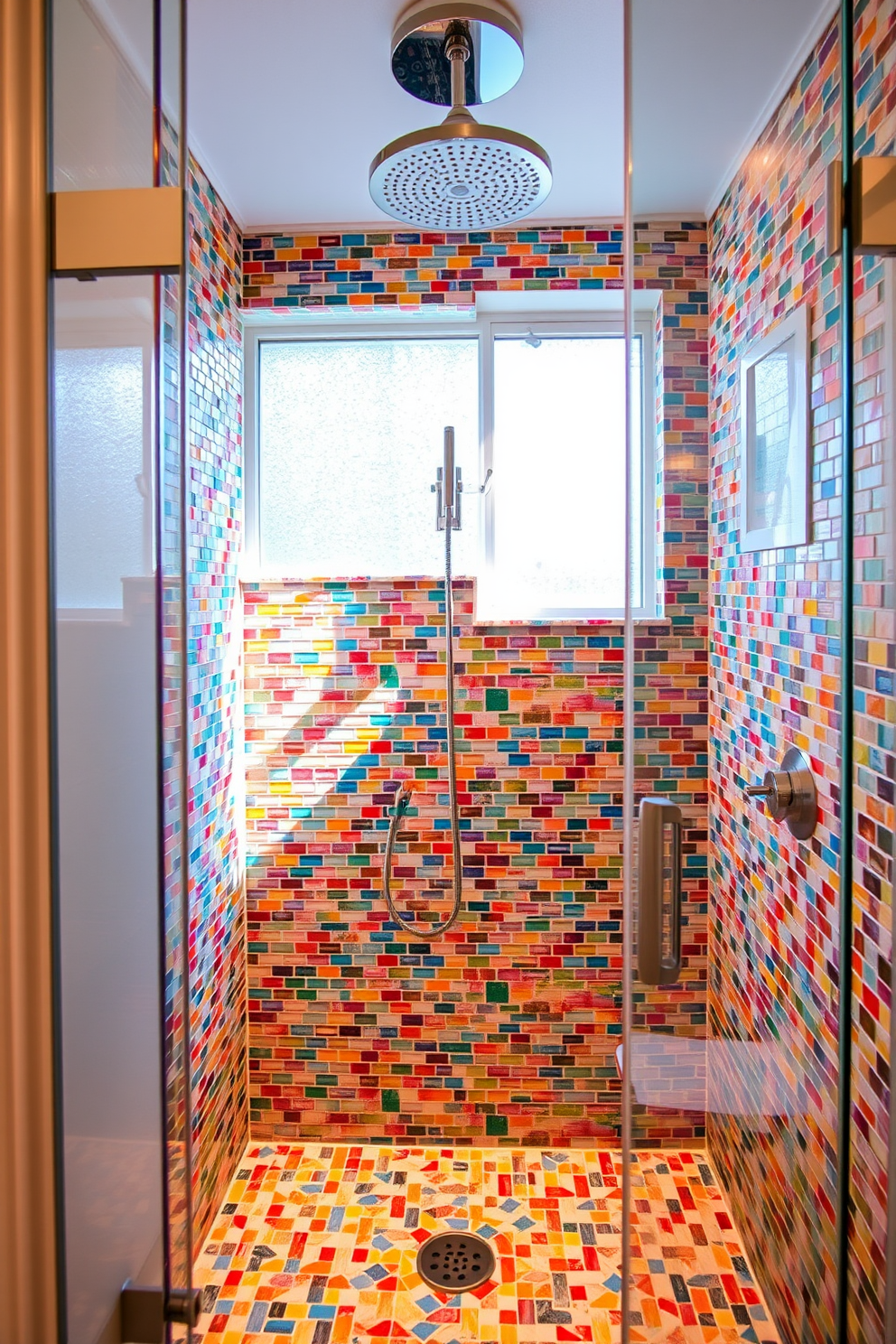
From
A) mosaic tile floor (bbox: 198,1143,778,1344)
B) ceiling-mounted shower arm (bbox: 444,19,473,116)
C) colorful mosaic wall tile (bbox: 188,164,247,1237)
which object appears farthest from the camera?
colorful mosaic wall tile (bbox: 188,164,247,1237)

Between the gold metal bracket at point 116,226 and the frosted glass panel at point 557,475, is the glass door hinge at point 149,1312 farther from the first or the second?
the frosted glass panel at point 557,475

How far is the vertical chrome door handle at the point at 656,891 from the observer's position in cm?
80

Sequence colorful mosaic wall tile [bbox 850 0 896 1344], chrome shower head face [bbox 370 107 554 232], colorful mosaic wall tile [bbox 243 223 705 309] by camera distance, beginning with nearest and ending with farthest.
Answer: colorful mosaic wall tile [bbox 850 0 896 1344] < chrome shower head face [bbox 370 107 554 232] < colorful mosaic wall tile [bbox 243 223 705 309]

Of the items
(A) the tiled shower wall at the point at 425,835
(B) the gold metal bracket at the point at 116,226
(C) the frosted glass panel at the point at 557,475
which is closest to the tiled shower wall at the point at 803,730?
(B) the gold metal bracket at the point at 116,226

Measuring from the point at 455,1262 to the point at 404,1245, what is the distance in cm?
12

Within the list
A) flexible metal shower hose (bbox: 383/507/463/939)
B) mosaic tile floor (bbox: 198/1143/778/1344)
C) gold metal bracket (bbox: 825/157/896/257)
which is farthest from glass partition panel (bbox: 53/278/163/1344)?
flexible metal shower hose (bbox: 383/507/463/939)

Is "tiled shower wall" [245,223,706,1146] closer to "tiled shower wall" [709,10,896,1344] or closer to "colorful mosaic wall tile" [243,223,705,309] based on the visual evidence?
"colorful mosaic wall tile" [243,223,705,309]

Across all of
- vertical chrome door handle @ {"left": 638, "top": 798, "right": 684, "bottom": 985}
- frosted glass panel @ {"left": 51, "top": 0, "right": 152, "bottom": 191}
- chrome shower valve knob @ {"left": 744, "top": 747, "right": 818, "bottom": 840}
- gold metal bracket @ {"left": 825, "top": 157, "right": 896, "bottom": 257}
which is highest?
frosted glass panel @ {"left": 51, "top": 0, "right": 152, "bottom": 191}

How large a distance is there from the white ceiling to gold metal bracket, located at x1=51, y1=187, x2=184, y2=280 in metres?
0.42

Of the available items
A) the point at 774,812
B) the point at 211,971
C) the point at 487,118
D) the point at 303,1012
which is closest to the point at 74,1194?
the point at 774,812

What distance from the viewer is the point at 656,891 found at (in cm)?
80

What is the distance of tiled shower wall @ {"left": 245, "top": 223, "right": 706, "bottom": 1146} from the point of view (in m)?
2.29

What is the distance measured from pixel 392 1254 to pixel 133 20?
6.92ft

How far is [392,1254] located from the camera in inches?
73.7
